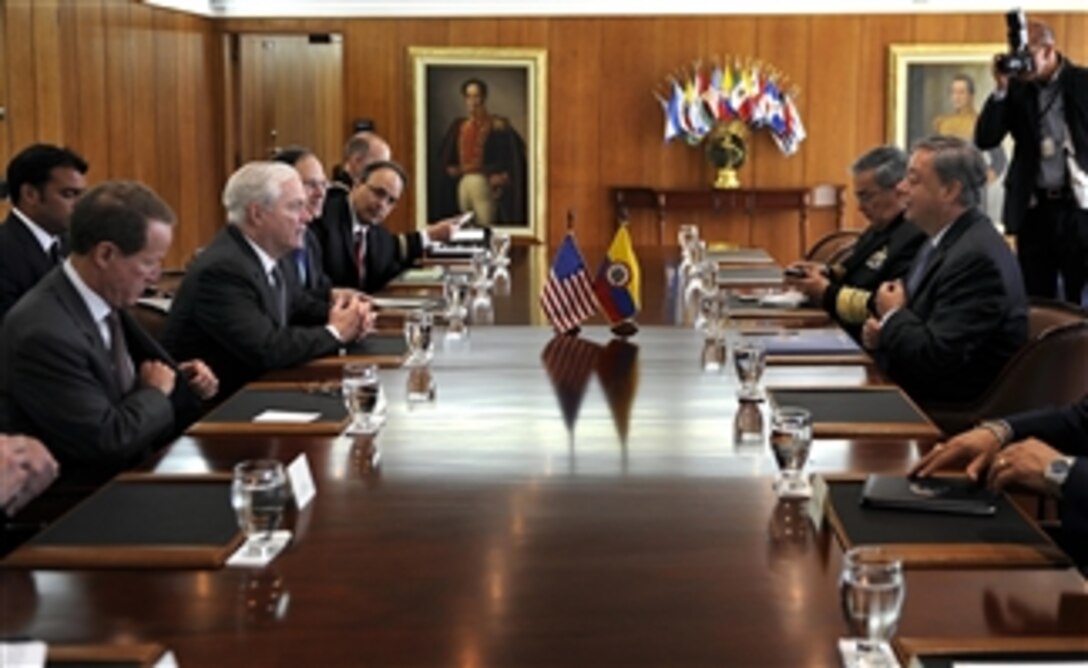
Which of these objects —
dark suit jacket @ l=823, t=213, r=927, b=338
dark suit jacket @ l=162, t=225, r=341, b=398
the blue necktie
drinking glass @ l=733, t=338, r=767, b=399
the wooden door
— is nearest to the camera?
drinking glass @ l=733, t=338, r=767, b=399

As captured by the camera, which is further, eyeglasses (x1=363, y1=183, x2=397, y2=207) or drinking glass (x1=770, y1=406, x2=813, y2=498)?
eyeglasses (x1=363, y1=183, x2=397, y2=207)

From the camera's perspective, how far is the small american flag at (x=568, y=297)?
4.62 metres

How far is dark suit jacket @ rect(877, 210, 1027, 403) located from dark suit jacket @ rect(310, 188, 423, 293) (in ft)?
9.27

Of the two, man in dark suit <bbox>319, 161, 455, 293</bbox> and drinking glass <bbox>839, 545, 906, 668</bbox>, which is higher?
man in dark suit <bbox>319, 161, 455, 293</bbox>

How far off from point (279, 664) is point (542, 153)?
9.96 m

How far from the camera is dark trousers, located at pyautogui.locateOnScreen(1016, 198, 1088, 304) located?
22.2 ft

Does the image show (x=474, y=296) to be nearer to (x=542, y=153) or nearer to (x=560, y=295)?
(x=560, y=295)

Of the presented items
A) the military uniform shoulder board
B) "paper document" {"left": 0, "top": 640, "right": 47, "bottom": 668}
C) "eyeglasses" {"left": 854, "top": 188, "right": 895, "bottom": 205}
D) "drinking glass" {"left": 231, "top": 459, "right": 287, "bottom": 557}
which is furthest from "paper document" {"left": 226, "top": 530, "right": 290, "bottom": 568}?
"eyeglasses" {"left": 854, "top": 188, "right": 895, "bottom": 205}

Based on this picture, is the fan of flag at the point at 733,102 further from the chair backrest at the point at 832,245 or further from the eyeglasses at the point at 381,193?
the eyeglasses at the point at 381,193

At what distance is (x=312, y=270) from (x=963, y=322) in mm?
2701

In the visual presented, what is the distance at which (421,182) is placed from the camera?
11.5 meters

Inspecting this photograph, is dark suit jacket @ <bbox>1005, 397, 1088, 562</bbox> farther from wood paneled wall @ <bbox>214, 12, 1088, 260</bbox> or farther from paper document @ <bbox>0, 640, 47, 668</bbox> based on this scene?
wood paneled wall @ <bbox>214, 12, 1088, 260</bbox>

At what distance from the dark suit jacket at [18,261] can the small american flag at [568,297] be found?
2029 mm

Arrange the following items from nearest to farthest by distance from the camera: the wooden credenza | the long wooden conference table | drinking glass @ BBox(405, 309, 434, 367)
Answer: the long wooden conference table, drinking glass @ BBox(405, 309, 434, 367), the wooden credenza
